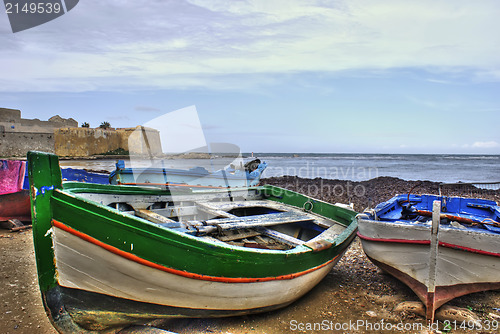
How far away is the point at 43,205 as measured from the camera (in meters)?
2.86

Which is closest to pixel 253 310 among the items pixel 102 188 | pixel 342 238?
pixel 342 238

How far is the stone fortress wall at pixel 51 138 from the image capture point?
40.2 metres

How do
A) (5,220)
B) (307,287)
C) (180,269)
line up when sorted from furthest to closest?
(5,220), (307,287), (180,269)

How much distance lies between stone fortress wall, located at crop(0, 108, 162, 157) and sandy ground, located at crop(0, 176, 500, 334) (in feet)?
104

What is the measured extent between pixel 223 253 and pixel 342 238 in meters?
2.28

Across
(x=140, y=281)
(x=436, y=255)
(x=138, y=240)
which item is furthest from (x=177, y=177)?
(x=436, y=255)

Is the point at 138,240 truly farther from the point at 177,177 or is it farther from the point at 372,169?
the point at 372,169

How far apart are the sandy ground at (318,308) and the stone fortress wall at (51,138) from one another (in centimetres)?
3183

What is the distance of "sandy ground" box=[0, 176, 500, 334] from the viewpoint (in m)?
3.81

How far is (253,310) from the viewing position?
3754mm

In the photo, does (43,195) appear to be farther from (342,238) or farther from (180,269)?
(342,238)

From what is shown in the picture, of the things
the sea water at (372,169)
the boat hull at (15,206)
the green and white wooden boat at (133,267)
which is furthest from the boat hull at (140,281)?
the sea water at (372,169)

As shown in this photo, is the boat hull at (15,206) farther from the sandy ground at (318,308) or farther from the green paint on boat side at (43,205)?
the green paint on boat side at (43,205)

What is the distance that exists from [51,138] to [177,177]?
41.4 meters
